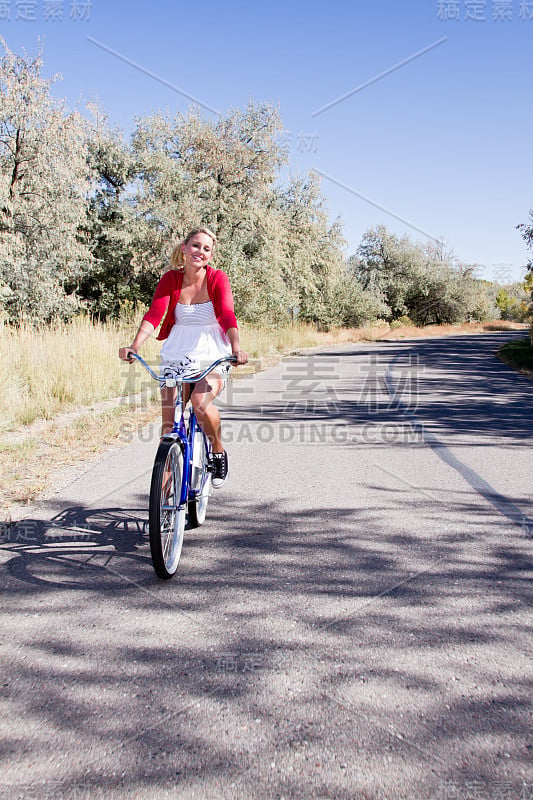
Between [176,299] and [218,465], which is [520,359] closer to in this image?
[218,465]

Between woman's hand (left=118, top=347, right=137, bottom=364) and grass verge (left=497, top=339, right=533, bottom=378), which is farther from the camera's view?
grass verge (left=497, top=339, right=533, bottom=378)

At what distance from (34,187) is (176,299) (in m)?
17.6

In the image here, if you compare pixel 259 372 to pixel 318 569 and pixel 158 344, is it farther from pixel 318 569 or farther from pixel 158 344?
pixel 318 569

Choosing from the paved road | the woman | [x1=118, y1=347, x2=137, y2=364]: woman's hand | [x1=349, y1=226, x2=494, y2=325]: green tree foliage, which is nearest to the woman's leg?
the woman

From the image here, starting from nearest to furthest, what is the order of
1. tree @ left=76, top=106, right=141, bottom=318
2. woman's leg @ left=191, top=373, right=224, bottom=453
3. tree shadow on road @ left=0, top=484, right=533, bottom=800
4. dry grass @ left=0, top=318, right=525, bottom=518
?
tree shadow on road @ left=0, top=484, right=533, bottom=800 < woman's leg @ left=191, top=373, right=224, bottom=453 < dry grass @ left=0, top=318, right=525, bottom=518 < tree @ left=76, top=106, right=141, bottom=318

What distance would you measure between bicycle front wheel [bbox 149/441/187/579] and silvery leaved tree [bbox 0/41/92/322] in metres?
16.0

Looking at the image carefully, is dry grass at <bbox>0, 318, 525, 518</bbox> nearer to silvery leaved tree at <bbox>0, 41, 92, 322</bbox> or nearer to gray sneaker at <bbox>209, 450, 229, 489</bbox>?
gray sneaker at <bbox>209, 450, 229, 489</bbox>

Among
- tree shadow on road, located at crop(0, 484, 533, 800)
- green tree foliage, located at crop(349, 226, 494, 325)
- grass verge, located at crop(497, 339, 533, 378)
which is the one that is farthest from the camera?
green tree foliage, located at crop(349, 226, 494, 325)

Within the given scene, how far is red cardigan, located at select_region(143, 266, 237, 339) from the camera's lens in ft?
14.1

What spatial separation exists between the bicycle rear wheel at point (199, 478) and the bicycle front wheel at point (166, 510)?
348mm

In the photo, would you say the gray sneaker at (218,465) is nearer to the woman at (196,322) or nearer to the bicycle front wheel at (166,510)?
the woman at (196,322)

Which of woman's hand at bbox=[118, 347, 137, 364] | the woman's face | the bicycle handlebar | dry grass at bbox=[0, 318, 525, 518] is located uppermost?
the woman's face

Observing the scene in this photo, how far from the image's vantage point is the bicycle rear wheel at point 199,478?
4.30 m

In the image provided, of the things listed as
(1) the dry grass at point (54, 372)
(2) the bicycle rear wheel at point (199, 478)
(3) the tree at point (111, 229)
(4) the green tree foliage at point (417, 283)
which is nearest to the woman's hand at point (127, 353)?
(2) the bicycle rear wheel at point (199, 478)
